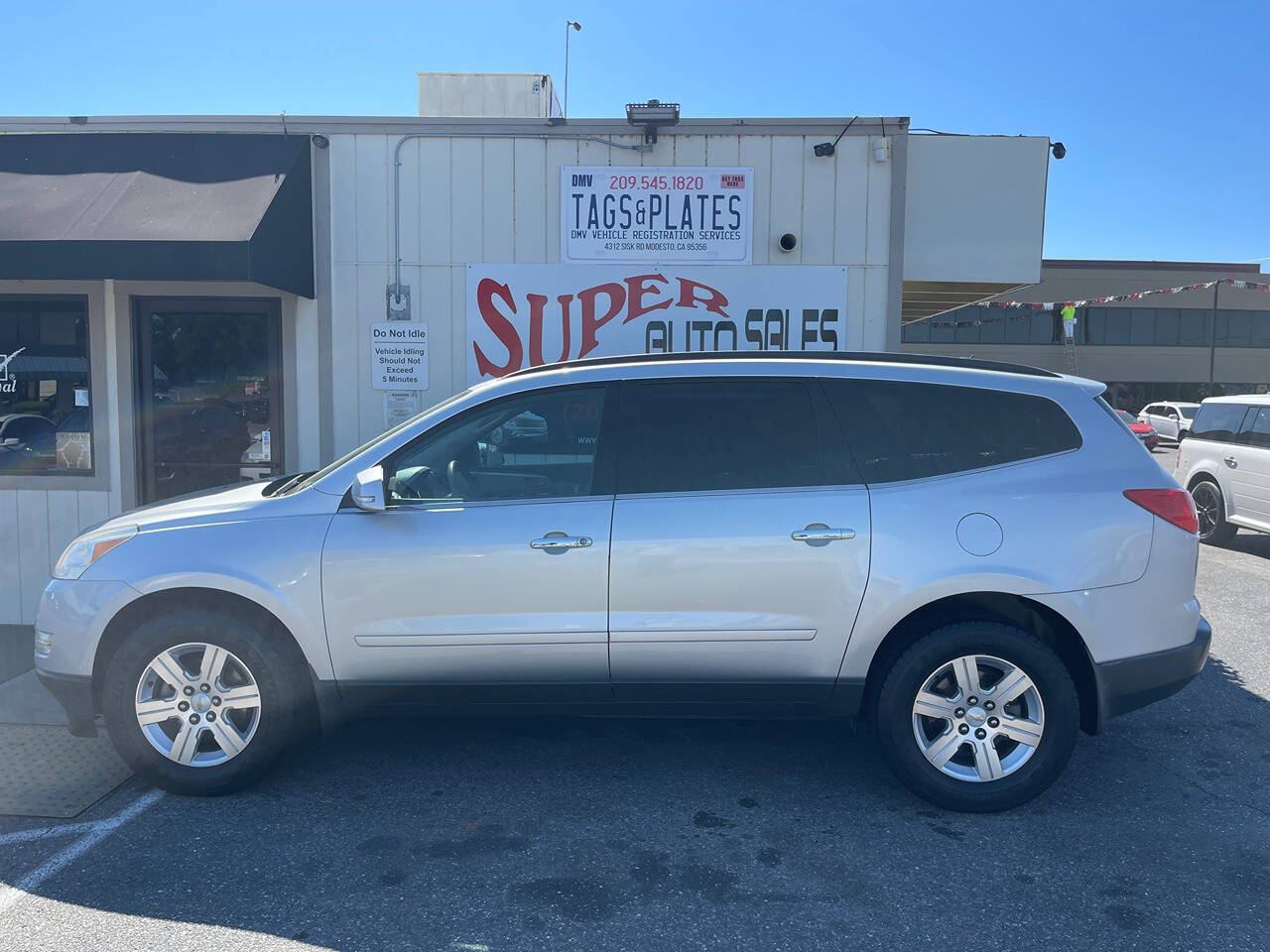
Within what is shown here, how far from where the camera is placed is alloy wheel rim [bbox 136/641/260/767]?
4.22 metres

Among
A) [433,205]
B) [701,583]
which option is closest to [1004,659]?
[701,583]

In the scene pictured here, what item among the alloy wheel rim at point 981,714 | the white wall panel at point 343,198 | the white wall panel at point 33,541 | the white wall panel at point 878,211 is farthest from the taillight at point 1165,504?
the white wall panel at point 33,541

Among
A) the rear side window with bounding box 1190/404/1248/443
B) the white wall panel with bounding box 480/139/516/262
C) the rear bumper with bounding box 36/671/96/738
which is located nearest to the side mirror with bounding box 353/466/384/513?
the rear bumper with bounding box 36/671/96/738

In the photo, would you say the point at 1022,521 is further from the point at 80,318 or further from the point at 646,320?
the point at 80,318

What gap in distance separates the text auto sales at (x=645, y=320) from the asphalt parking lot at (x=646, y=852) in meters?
3.13

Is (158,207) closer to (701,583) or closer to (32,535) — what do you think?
(32,535)

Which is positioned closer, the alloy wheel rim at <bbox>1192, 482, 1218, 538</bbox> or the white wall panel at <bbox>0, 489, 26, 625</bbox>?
the white wall panel at <bbox>0, 489, 26, 625</bbox>

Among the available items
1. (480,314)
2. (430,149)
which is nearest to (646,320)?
(480,314)

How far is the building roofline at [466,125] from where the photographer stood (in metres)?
7.10

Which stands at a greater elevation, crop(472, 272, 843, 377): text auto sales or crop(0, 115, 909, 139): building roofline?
crop(0, 115, 909, 139): building roofline

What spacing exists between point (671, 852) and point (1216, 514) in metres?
10.0

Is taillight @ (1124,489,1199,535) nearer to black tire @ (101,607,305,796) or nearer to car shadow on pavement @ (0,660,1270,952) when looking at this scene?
car shadow on pavement @ (0,660,1270,952)

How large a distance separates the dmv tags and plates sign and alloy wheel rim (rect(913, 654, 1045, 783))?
397 centimetres

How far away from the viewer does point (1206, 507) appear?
11.5 m
